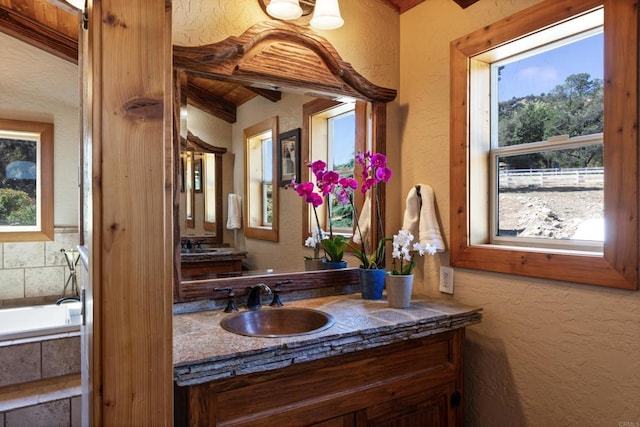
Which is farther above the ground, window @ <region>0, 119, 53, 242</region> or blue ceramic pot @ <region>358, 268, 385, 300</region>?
window @ <region>0, 119, 53, 242</region>

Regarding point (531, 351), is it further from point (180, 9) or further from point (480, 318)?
point (180, 9)

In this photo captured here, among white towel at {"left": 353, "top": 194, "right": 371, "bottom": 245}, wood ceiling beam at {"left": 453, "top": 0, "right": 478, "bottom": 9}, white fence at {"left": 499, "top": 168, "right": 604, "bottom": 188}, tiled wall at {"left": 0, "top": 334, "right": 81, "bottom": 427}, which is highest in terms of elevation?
wood ceiling beam at {"left": 453, "top": 0, "right": 478, "bottom": 9}

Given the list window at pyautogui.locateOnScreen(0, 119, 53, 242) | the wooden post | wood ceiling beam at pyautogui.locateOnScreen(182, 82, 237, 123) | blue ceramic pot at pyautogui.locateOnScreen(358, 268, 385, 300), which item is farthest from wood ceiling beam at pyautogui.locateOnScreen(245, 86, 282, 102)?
window at pyautogui.locateOnScreen(0, 119, 53, 242)

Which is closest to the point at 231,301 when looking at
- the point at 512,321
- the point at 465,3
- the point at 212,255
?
the point at 212,255

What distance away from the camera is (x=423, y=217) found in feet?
6.34

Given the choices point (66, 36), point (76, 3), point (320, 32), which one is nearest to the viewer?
point (76, 3)

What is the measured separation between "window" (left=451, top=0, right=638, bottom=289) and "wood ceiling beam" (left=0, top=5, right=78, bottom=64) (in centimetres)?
252

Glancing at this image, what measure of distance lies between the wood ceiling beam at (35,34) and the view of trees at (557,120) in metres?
2.65

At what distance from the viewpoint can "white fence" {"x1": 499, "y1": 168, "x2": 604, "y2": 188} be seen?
1.48 metres

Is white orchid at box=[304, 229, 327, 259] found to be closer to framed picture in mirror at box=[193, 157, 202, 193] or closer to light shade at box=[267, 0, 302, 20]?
framed picture in mirror at box=[193, 157, 202, 193]

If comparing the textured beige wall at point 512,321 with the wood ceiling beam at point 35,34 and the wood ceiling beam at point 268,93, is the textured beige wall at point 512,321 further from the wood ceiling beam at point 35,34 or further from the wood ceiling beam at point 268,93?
the wood ceiling beam at point 35,34

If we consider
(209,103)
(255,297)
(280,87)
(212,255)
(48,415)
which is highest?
(280,87)

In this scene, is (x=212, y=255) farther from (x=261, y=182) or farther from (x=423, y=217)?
(x=423, y=217)

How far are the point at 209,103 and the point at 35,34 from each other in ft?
6.32
